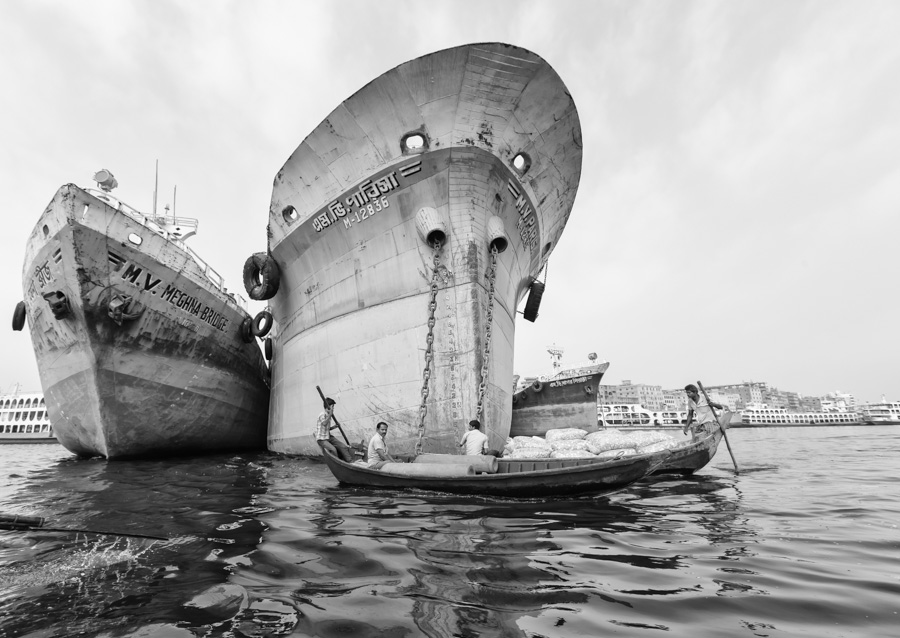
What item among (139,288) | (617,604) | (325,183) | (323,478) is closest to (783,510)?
(617,604)

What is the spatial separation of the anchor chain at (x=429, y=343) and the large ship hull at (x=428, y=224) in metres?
0.03

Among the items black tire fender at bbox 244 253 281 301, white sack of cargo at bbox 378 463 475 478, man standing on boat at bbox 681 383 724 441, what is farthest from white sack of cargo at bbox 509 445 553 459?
black tire fender at bbox 244 253 281 301

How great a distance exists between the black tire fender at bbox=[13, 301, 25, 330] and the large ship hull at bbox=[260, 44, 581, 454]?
11015 millimetres

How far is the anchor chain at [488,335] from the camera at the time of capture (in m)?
9.38

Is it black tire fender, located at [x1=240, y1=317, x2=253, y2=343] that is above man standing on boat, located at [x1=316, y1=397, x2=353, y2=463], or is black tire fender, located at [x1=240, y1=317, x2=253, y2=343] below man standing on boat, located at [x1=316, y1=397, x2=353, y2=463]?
above

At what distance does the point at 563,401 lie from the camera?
24.4 metres

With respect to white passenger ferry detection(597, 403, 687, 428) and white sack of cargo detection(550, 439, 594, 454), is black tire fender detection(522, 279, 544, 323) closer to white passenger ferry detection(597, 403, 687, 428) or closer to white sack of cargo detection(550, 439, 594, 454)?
white sack of cargo detection(550, 439, 594, 454)

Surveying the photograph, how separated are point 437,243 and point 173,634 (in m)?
8.45

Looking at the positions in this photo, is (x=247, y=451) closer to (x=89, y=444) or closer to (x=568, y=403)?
(x=89, y=444)

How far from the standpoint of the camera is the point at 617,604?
8.73 ft

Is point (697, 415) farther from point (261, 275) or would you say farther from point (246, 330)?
point (246, 330)

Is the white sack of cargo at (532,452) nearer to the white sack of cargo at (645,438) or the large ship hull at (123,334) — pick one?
the white sack of cargo at (645,438)

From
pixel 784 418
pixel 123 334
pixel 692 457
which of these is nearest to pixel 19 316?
pixel 123 334

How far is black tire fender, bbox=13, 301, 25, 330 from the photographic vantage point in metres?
15.3
